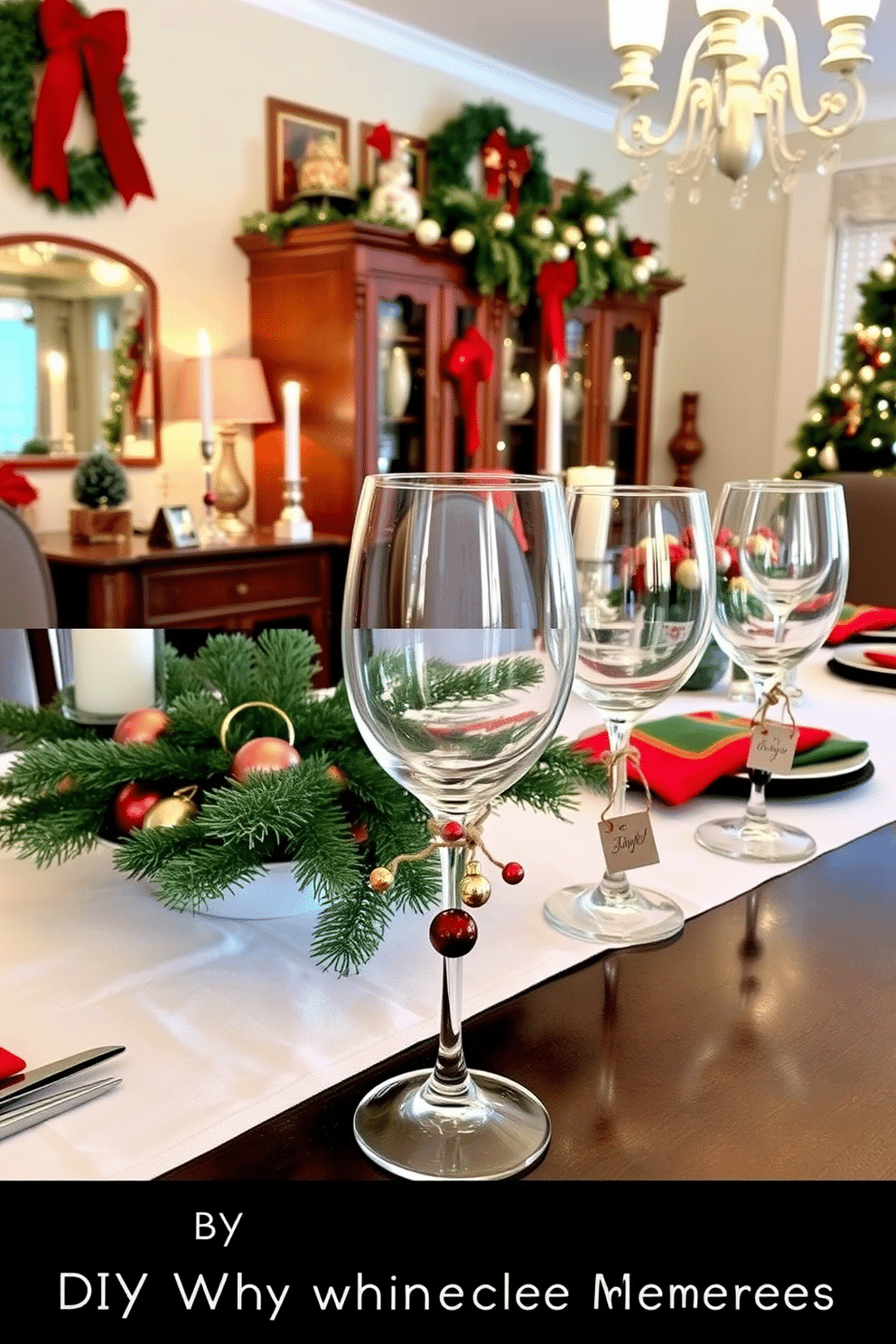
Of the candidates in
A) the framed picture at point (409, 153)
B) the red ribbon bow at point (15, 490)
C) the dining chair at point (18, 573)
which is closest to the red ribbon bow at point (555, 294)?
the framed picture at point (409, 153)

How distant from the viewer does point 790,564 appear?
79cm

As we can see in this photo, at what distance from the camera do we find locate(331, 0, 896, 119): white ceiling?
3.77 m

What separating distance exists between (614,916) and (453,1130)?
0.25m

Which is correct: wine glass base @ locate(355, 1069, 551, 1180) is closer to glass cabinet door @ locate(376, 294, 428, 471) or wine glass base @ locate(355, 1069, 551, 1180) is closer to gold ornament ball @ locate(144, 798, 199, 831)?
gold ornament ball @ locate(144, 798, 199, 831)

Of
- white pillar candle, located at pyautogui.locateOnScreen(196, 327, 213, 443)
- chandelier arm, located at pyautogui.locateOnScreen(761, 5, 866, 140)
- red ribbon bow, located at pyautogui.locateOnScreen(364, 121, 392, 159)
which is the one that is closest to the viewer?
chandelier arm, located at pyautogui.locateOnScreen(761, 5, 866, 140)

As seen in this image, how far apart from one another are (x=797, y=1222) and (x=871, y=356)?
436 centimetres

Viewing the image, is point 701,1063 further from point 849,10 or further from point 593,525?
point 849,10

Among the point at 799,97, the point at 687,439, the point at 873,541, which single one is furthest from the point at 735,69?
the point at 687,439

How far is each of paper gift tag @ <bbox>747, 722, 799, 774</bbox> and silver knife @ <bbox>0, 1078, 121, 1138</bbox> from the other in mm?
490

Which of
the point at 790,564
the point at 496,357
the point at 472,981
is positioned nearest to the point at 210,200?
the point at 496,357

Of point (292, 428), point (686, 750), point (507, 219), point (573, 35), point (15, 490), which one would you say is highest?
point (573, 35)

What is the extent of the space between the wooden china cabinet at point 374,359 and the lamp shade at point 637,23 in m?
1.18

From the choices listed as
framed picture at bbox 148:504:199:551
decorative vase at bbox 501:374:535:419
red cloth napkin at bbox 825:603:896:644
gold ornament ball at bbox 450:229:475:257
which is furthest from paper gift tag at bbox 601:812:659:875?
decorative vase at bbox 501:374:535:419

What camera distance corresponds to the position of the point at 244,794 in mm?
586
